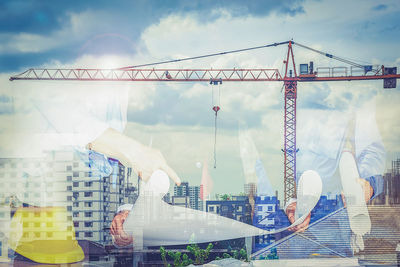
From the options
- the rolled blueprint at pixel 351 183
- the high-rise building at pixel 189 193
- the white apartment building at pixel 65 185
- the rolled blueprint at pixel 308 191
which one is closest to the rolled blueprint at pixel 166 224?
the rolled blueprint at pixel 308 191

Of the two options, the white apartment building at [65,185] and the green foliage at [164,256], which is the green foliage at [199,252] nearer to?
the green foliage at [164,256]

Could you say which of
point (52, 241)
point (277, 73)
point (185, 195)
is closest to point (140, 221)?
point (52, 241)

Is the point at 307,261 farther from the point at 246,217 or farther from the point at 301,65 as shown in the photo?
the point at 246,217

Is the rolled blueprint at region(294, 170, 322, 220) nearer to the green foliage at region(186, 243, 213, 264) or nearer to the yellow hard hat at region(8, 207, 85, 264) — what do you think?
the green foliage at region(186, 243, 213, 264)

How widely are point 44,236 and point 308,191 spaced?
10.5 m

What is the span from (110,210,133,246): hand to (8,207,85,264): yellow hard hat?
4.83 feet

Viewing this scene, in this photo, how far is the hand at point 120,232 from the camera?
18.2 metres

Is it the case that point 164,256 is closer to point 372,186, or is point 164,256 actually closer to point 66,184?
point 372,186

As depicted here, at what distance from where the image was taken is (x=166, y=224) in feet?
58.7

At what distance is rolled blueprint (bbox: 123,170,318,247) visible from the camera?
17438mm

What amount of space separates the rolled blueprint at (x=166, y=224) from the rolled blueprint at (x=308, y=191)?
0.18m

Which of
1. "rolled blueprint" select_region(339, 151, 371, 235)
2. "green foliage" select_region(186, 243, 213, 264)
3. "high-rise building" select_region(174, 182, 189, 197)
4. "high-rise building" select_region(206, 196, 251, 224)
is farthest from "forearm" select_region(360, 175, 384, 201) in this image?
"high-rise building" select_region(174, 182, 189, 197)

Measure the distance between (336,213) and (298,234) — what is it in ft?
7.60

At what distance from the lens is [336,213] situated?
15.6 m
